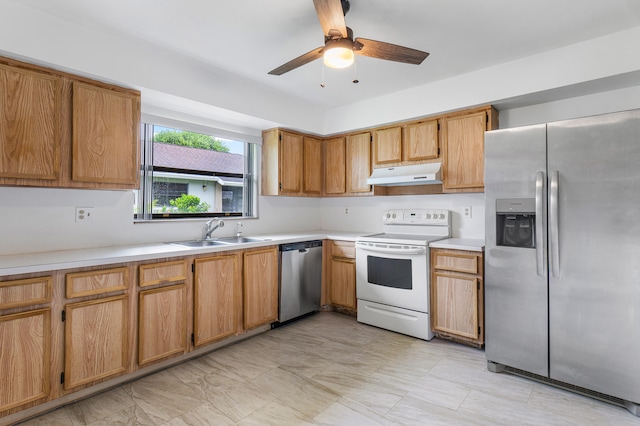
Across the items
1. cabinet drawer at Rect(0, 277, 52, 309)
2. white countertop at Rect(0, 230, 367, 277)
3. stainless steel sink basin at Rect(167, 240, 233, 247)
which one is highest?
stainless steel sink basin at Rect(167, 240, 233, 247)

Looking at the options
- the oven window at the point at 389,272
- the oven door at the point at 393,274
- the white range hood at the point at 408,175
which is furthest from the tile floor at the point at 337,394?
the white range hood at the point at 408,175

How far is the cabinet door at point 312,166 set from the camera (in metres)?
4.06

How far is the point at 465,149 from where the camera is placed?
3090mm

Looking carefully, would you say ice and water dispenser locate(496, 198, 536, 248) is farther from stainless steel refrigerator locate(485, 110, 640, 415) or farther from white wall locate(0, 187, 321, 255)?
white wall locate(0, 187, 321, 255)

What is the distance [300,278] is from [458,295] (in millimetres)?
1565

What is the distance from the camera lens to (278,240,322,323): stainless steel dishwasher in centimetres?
333

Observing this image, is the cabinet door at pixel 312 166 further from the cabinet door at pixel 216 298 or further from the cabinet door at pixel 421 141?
the cabinet door at pixel 216 298

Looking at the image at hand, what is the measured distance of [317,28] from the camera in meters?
2.25

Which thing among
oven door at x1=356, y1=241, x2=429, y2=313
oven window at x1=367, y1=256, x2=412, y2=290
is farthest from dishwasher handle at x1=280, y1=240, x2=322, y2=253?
oven window at x1=367, y1=256, x2=412, y2=290

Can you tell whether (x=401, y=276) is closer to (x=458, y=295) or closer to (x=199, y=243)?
(x=458, y=295)

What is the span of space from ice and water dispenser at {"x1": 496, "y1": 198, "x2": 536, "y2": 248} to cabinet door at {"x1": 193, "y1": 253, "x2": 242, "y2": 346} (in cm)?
218

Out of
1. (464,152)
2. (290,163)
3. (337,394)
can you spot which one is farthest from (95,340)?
(464,152)

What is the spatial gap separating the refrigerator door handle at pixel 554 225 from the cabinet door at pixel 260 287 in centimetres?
229

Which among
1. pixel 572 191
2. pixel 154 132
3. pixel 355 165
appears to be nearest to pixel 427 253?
pixel 572 191
